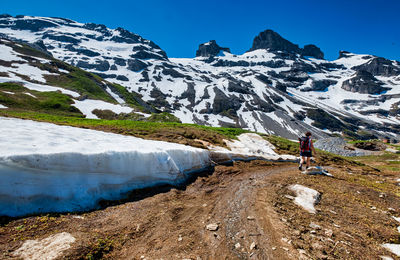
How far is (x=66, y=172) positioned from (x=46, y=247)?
2.73m

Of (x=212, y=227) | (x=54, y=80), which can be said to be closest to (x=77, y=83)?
(x=54, y=80)

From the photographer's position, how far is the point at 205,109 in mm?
142875

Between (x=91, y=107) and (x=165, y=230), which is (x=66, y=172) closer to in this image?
(x=165, y=230)

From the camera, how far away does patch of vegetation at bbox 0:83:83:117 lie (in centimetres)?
4479

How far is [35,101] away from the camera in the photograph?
165ft

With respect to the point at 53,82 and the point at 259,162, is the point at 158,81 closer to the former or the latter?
the point at 53,82

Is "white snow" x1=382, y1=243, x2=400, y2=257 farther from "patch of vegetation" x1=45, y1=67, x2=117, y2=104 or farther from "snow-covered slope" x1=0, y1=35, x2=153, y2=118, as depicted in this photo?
"patch of vegetation" x1=45, y1=67, x2=117, y2=104

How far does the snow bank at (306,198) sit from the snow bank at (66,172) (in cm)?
543

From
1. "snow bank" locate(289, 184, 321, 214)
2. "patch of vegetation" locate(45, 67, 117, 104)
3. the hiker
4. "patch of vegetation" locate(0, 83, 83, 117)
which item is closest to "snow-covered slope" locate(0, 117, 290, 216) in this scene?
"snow bank" locate(289, 184, 321, 214)

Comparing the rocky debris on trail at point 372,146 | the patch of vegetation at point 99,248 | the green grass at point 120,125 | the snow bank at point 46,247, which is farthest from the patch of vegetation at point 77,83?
the rocky debris on trail at point 372,146

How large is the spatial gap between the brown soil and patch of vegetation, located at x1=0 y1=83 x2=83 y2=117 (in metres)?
52.4

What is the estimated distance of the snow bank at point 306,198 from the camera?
21.0ft

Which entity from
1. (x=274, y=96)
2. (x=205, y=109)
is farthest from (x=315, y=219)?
(x=274, y=96)

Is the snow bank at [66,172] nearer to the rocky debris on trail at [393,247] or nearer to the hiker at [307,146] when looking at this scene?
the rocky debris on trail at [393,247]
